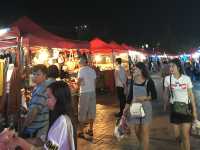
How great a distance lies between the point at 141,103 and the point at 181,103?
67 centimetres

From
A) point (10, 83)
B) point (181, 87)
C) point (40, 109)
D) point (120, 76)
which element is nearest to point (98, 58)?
point (120, 76)

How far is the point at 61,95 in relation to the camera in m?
3.00

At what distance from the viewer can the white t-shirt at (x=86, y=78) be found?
27.8 feet

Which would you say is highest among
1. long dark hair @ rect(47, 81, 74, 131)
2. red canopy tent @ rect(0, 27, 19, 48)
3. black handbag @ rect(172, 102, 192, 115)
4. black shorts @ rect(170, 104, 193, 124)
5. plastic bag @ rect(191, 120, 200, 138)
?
red canopy tent @ rect(0, 27, 19, 48)

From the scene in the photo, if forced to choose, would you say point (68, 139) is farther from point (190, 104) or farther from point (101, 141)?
point (101, 141)

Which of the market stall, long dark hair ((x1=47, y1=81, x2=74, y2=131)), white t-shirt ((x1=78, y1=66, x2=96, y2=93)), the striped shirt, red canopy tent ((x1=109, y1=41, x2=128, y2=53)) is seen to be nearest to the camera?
long dark hair ((x1=47, y1=81, x2=74, y2=131))

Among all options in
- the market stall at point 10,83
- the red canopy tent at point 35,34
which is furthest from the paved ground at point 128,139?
the red canopy tent at point 35,34

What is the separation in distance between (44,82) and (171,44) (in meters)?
102

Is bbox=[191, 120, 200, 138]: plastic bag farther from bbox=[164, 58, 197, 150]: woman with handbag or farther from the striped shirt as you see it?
the striped shirt

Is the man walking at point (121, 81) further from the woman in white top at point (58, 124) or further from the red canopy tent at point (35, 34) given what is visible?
the woman in white top at point (58, 124)

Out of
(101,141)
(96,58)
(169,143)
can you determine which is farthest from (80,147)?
(96,58)

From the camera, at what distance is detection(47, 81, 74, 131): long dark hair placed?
296 cm

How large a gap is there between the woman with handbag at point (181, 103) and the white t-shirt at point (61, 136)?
3.27 meters

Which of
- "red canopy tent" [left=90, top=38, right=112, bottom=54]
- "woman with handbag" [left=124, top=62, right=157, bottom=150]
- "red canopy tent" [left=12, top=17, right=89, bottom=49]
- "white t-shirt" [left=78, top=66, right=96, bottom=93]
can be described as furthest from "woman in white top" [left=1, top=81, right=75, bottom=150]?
"red canopy tent" [left=90, top=38, right=112, bottom=54]
